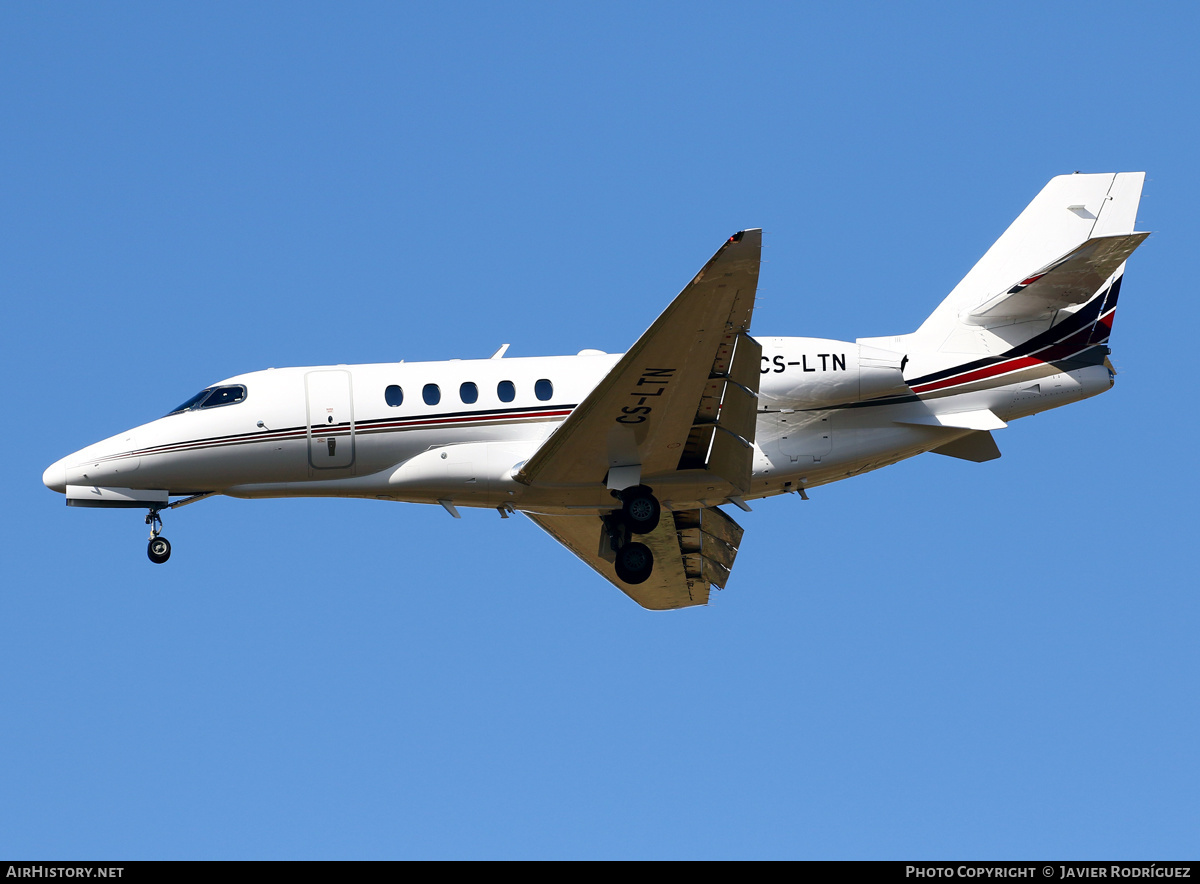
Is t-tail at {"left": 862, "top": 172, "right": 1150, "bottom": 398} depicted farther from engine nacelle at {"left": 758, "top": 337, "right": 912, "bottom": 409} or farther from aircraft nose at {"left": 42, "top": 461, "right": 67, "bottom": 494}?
aircraft nose at {"left": 42, "top": 461, "right": 67, "bottom": 494}

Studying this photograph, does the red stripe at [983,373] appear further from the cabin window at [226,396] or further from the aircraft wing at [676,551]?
the cabin window at [226,396]

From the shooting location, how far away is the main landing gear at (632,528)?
63.1 feet

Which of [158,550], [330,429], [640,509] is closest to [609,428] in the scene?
[640,509]

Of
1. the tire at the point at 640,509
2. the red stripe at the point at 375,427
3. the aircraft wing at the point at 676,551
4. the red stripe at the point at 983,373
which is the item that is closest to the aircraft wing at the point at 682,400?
the tire at the point at 640,509

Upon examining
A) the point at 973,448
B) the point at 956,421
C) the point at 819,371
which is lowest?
the point at 973,448

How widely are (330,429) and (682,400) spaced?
4.99 metres

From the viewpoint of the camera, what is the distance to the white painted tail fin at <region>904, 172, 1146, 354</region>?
20125 millimetres

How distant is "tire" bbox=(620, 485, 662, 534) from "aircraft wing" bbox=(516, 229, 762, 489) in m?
0.22

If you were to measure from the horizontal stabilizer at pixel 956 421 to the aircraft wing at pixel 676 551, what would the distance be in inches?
148

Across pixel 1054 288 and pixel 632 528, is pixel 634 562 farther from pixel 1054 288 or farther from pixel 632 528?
pixel 1054 288

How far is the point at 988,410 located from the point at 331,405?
9301mm

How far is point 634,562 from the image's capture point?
64.8 feet

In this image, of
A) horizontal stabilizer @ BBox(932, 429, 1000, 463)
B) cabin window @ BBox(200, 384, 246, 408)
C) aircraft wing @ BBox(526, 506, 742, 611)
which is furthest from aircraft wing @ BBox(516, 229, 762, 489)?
cabin window @ BBox(200, 384, 246, 408)
